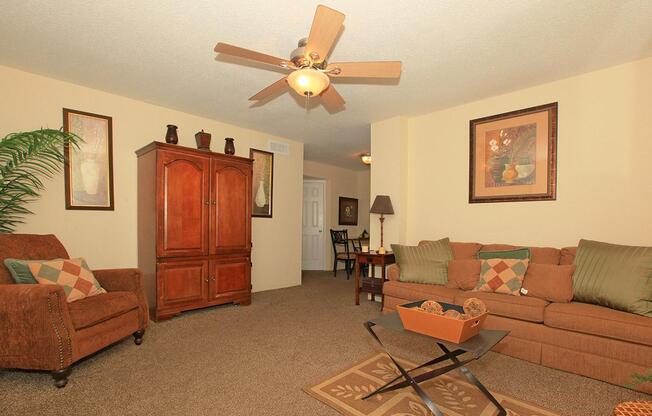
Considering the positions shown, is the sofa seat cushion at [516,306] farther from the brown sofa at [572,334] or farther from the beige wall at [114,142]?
the beige wall at [114,142]

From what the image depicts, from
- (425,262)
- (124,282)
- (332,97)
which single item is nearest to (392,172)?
(425,262)

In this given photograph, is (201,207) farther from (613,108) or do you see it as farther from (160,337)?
(613,108)

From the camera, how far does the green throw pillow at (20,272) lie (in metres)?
2.34

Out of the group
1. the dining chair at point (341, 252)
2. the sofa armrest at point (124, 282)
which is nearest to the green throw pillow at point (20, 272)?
the sofa armrest at point (124, 282)

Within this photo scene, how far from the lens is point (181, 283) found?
11.7ft

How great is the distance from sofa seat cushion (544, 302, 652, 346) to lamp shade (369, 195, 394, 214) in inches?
79.5

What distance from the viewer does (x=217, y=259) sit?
3.87 meters

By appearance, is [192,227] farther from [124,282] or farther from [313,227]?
[313,227]

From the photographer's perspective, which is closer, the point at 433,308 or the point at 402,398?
the point at 433,308

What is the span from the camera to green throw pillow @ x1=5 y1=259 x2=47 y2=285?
2.34 metres

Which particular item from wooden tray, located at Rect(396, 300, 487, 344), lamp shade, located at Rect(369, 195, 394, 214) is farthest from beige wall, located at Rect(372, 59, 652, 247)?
wooden tray, located at Rect(396, 300, 487, 344)

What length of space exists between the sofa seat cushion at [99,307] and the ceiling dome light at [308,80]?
7.01 feet

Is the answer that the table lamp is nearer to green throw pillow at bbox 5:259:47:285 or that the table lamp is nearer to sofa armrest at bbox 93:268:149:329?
sofa armrest at bbox 93:268:149:329

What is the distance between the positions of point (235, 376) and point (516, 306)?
2196mm
